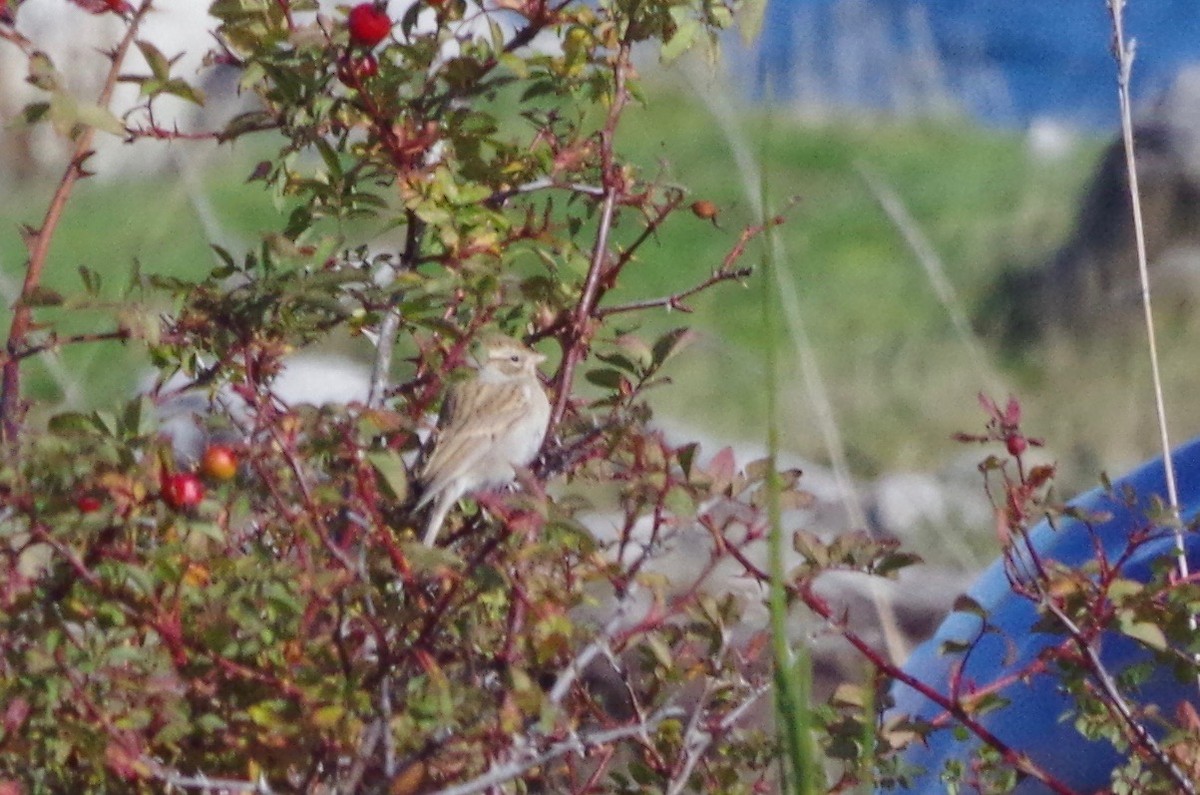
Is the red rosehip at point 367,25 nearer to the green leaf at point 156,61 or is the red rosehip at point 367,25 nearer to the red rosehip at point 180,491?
the green leaf at point 156,61

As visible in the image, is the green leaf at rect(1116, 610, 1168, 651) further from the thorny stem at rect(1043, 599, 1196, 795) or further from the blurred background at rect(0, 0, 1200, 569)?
the blurred background at rect(0, 0, 1200, 569)

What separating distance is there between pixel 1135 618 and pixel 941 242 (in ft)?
21.0

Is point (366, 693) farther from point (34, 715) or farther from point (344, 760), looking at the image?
point (34, 715)

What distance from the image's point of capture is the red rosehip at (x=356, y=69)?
1.67 meters

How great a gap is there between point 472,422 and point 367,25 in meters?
1.08

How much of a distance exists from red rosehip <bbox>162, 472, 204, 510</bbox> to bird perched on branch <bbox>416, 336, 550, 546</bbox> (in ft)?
1.22

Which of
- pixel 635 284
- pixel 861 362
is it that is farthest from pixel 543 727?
pixel 635 284

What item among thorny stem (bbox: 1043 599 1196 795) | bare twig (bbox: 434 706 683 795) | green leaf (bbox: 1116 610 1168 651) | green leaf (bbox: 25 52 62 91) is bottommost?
bare twig (bbox: 434 706 683 795)

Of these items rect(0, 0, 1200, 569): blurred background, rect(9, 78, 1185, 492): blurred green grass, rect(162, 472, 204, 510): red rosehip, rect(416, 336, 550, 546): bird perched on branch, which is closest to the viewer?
rect(162, 472, 204, 510): red rosehip

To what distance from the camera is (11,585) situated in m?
1.55

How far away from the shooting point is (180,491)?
4.47ft

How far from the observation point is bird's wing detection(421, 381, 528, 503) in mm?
2166

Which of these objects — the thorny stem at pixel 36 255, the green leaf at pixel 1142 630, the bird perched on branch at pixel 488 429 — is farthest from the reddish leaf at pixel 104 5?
the green leaf at pixel 1142 630

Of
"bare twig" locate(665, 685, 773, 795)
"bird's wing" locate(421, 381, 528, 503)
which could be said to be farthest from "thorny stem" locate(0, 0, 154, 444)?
"bare twig" locate(665, 685, 773, 795)
